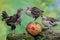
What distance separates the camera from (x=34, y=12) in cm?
215

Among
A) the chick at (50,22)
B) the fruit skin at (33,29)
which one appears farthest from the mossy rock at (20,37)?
the chick at (50,22)

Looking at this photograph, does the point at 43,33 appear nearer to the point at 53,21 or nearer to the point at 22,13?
the point at 53,21

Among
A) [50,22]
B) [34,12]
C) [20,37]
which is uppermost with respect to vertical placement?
[34,12]

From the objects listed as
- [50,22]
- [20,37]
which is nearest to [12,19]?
[20,37]

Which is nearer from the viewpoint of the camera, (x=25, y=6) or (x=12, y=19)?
(x=12, y=19)

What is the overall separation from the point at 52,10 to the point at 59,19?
0.13 meters

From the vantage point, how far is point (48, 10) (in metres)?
2.23

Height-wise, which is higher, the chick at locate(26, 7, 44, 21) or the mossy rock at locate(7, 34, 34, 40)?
the chick at locate(26, 7, 44, 21)

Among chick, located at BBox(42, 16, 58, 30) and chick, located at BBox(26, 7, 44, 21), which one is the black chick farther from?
chick, located at BBox(42, 16, 58, 30)

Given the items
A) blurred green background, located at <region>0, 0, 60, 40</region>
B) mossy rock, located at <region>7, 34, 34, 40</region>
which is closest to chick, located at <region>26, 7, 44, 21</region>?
blurred green background, located at <region>0, 0, 60, 40</region>

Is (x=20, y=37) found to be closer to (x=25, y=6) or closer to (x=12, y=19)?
(x=12, y=19)

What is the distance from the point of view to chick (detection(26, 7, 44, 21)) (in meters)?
2.15

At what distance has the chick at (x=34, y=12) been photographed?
2150 mm

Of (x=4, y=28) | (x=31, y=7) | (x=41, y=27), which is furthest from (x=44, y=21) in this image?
(x=4, y=28)
